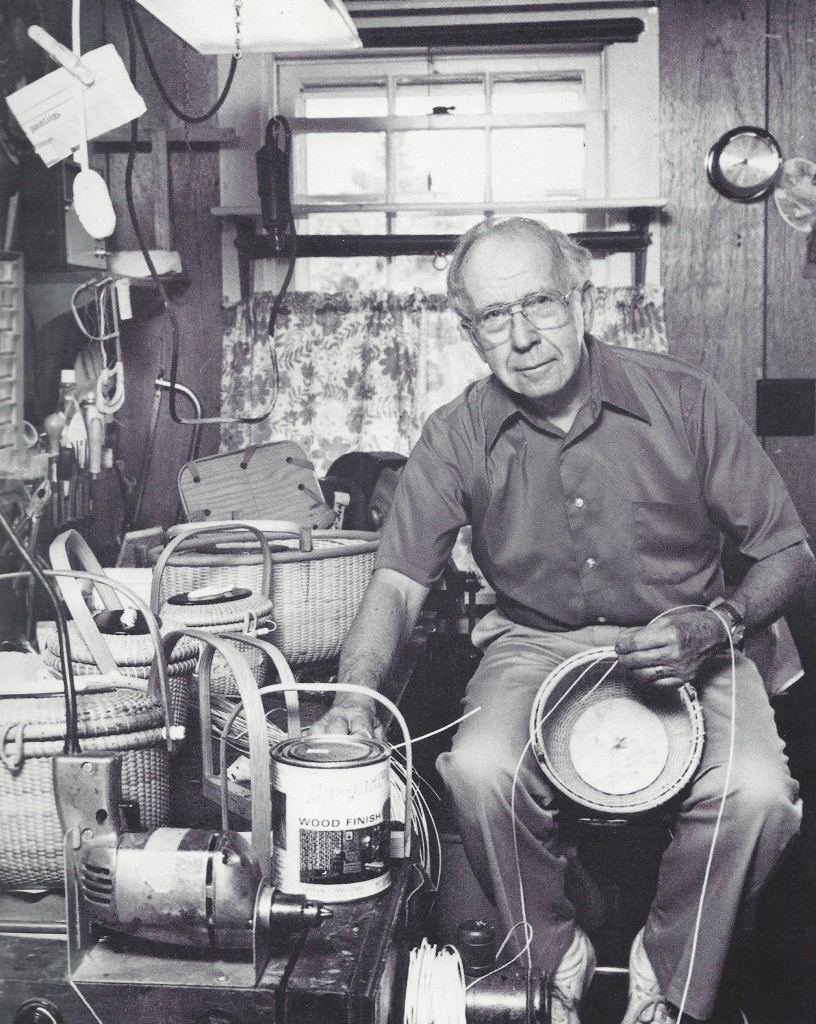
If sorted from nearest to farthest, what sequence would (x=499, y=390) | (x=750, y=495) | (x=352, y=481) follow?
(x=750, y=495)
(x=499, y=390)
(x=352, y=481)

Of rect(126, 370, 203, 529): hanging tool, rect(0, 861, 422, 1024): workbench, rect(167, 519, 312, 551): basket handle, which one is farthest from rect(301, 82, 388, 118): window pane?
rect(0, 861, 422, 1024): workbench

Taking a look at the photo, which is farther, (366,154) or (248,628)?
(366,154)

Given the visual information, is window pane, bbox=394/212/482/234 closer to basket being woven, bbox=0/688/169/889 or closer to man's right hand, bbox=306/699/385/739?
man's right hand, bbox=306/699/385/739

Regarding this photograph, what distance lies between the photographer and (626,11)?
4.02m

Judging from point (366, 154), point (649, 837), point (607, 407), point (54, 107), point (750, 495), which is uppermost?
point (366, 154)

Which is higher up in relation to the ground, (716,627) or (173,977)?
(716,627)

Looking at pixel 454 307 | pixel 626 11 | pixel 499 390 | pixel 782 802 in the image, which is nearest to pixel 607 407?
pixel 499 390

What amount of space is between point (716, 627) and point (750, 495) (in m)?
0.37

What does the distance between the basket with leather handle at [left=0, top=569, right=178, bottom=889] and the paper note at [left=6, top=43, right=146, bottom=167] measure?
952 millimetres

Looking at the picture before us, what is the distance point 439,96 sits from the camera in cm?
417

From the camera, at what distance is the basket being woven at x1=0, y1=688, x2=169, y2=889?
1.22 m

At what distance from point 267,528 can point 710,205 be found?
257 cm

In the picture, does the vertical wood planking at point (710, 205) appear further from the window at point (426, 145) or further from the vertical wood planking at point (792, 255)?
the window at point (426, 145)

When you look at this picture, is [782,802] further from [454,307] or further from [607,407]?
[454,307]
